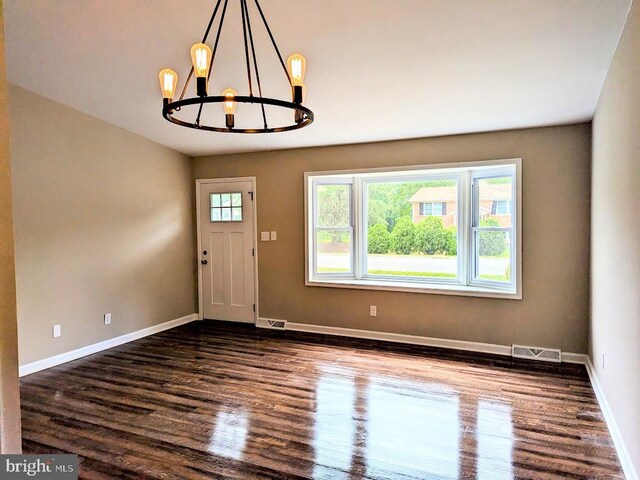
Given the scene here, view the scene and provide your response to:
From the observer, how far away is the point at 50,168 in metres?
4.04

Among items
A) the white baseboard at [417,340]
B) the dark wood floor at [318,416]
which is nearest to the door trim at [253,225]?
the white baseboard at [417,340]

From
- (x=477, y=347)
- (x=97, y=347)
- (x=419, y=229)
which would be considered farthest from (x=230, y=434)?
(x=419, y=229)

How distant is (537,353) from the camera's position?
4.17m

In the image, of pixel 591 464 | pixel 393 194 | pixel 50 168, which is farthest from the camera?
pixel 393 194

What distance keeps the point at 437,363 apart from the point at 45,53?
434cm

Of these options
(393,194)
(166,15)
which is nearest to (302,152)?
(393,194)

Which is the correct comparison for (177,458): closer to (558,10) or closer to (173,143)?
(558,10)

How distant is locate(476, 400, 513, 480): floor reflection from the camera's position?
7.54 ft

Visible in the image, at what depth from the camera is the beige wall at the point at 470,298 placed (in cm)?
401

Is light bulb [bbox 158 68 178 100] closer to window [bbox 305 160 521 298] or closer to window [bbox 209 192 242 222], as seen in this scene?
window [bbox 305 160 521 298]

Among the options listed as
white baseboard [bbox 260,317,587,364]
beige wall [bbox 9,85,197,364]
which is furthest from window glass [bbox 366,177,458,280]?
beige wall [bbox 9,85,197,364]

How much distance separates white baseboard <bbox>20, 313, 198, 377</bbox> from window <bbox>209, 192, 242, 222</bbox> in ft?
4.87

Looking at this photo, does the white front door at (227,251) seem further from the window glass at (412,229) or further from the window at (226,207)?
the window glass at (412,229)

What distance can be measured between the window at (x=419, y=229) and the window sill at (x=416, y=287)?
1 cm
